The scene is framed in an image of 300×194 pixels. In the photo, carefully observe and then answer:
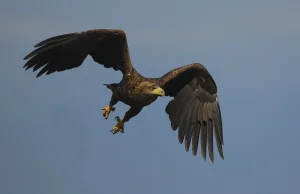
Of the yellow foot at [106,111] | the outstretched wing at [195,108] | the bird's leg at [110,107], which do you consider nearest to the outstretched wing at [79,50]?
Result: the bird's leg at [110,107]

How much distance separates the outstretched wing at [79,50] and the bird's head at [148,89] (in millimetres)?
636

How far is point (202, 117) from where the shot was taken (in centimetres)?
2533

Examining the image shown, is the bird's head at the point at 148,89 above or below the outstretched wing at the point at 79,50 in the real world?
below

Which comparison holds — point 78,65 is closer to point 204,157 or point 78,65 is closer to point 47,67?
point 47,67

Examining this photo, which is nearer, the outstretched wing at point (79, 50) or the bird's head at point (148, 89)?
the outstretched wing at point (79, 50)

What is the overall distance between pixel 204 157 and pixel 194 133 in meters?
0.69

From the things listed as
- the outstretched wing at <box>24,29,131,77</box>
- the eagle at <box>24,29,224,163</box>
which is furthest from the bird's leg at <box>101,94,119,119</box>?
the outstretched wing at <box>24,29,131,77</box>

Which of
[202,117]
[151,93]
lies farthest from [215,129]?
[151,93]

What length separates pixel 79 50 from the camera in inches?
917

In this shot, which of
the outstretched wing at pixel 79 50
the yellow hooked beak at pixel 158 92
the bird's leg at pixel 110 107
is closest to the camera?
the outstretched wing at pixel 79 50

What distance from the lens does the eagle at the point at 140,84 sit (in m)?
23.0

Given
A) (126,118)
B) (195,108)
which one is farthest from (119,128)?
(195,108)

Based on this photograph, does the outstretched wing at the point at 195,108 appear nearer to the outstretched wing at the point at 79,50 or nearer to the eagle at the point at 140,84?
the eagle at the point at 140,84

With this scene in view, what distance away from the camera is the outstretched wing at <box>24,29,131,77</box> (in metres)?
22.9
